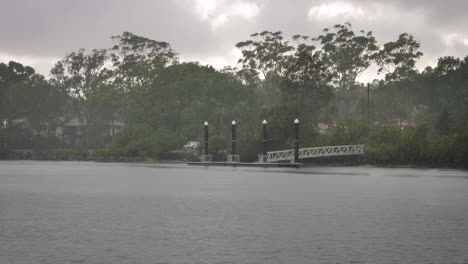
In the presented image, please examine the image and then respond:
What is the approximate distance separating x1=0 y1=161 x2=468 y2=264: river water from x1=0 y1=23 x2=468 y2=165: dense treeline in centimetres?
4358

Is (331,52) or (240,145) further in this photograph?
(331,52)

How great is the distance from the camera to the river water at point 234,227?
1605 cm

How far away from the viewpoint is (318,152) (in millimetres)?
76062

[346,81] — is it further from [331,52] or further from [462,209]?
[462,209]

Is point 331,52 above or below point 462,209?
above

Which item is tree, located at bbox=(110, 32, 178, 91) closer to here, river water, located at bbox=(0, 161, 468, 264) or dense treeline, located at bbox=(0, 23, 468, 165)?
dense treeline, located at bbox=(0, 23, 468, 165)

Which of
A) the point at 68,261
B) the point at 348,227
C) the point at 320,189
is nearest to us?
the point at 68,261

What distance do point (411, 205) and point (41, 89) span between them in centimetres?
9474

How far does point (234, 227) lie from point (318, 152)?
5549cm

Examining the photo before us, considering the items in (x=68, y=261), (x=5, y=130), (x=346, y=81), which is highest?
(x=346, y=81)

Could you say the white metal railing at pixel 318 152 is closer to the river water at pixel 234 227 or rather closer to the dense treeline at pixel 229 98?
the dense treeline at pixel 229 98

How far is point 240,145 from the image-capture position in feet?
266

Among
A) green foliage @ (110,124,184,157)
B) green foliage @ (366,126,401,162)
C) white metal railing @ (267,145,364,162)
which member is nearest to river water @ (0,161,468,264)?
green foliage @ (366,126,401,162)

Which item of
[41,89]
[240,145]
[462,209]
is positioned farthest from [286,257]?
[41,89]
